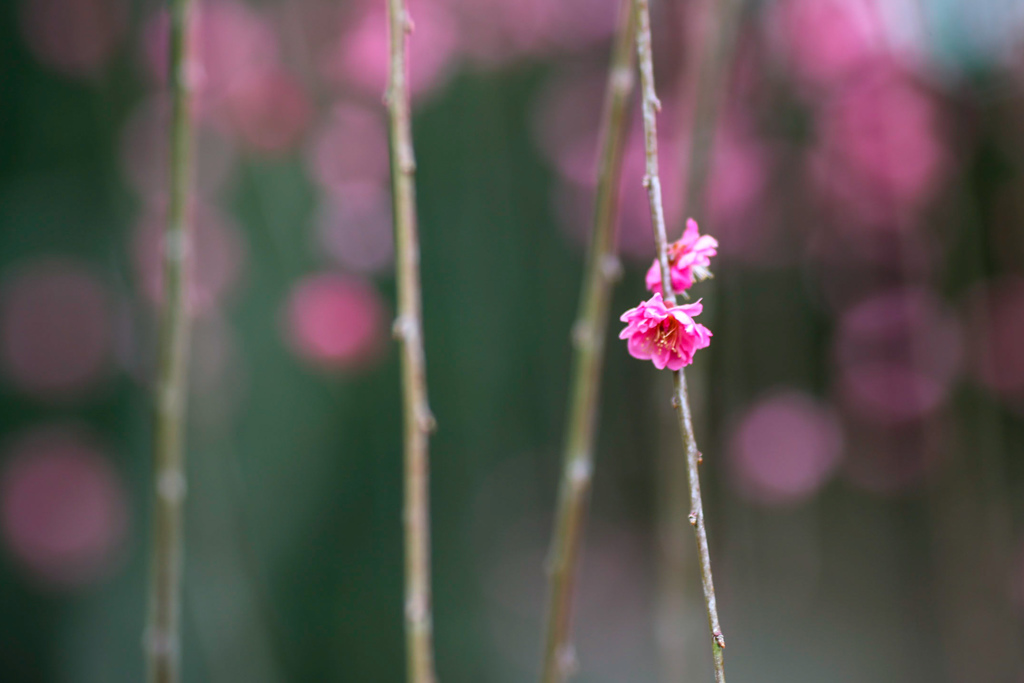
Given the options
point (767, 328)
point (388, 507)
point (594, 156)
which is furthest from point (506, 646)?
point (594, 156)

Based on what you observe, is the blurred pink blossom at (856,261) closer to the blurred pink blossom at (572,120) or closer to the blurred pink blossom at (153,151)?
the blurred pink blossom at (572,120)

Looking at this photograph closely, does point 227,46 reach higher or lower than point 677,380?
higher

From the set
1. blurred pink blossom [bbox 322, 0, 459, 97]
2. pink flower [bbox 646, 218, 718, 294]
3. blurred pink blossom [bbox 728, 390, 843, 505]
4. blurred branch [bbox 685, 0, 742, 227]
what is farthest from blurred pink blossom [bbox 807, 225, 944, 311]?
pink flower [bbox 646, 218, 718, 294]

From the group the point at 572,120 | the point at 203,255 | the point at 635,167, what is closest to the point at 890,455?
the point at 635,167

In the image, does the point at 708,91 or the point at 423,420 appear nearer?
the point at 423,420

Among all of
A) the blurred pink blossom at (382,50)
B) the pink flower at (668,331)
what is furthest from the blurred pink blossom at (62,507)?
the pink flower at (668,331)

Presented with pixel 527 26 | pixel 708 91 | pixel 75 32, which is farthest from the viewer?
pixel 527 26

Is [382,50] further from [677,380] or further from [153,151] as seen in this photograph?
[677,380]

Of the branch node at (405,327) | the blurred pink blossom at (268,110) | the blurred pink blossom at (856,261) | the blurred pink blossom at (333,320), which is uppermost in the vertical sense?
the blurred pink blossom at (268,110)
